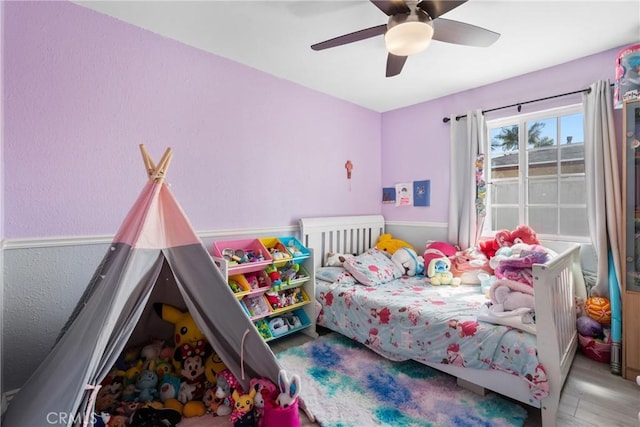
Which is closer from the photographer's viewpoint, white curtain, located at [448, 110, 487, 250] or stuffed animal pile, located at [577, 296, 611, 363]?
stuffed animal pile, located at [577, 296, 611, 363]

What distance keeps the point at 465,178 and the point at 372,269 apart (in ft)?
4.88

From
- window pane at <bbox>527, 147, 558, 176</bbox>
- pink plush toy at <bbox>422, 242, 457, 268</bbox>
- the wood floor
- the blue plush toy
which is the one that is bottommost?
the wood floor

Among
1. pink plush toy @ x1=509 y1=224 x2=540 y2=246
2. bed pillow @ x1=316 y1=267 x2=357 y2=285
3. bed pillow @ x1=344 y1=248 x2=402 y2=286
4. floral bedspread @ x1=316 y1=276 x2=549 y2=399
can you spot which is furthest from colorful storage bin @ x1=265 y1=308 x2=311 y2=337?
pink plush toy @ x1=509 y1=224 x2=540 y2=246

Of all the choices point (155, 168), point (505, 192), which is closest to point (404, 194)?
point (505, 192)

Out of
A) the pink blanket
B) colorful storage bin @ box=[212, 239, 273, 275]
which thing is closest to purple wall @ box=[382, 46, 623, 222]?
the pink blanket

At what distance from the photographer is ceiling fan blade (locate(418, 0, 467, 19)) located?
59.2 inches

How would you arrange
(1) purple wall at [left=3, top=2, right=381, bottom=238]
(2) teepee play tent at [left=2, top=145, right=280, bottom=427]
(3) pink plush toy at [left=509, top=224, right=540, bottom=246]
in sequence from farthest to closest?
(3) pink plush toy at [left=509, top=224, right=540, bottom=246] < (1) purple wall at [left=3, top=2, right=381, bottom=238] < (2) teepee play tent at [left=2, top=145, right=280, bottom=427]

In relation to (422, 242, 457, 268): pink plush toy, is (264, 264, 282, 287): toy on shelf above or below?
below

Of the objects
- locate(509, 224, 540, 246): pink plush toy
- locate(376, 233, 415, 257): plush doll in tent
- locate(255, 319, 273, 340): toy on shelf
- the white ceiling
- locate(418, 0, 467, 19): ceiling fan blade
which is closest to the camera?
locate(418, 0, 467, 19): ceiling fan blade

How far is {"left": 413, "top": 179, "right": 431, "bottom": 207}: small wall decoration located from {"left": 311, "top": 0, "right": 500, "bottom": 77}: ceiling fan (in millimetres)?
1976

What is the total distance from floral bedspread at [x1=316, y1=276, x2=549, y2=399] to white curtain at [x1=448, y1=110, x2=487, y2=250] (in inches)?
28.0

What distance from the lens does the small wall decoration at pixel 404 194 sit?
3.88 meters

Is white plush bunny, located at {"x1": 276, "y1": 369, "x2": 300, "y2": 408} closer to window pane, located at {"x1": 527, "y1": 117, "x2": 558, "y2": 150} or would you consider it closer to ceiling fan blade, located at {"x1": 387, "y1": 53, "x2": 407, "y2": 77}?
ceiling fan blade, located at {"x1": 387, "y1": 53, "x2": 407, "y2": 77}

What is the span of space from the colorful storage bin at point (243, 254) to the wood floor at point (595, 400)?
1135 mm
